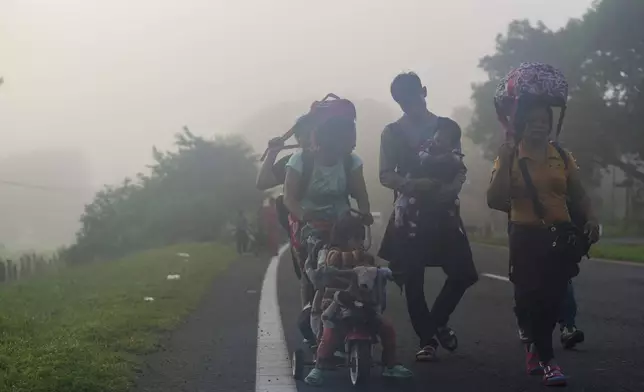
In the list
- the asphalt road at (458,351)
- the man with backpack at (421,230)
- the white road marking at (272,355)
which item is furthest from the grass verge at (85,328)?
Result: the man with backpack at (421,230)

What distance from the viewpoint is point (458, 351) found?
648cm

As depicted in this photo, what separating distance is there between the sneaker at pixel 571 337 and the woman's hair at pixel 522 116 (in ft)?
5.80

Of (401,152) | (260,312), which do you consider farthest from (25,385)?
(260,312)

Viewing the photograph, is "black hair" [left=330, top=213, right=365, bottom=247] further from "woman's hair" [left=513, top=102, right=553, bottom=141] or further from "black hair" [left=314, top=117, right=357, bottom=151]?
"woman's hair" [left=513, top=102, right=553, bottom=141]

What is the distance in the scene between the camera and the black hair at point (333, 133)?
588 cm

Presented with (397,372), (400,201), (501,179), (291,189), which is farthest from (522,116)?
(397,372)

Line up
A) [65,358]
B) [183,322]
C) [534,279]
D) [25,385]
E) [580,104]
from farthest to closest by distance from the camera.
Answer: [580,104] < [183,322] < [65,358] < [534,279] < [25,385]

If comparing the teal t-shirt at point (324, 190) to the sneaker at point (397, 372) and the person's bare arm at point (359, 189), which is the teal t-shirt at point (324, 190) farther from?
the sneaker at point (397, 372)

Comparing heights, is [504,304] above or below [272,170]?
below

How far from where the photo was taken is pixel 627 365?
220 inches

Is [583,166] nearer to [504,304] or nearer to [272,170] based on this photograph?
[504,304]

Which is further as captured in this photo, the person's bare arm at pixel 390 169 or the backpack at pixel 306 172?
the person's bare arm at pixel 390 169

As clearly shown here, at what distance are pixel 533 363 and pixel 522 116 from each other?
150 cm

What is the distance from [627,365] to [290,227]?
2.37 m
